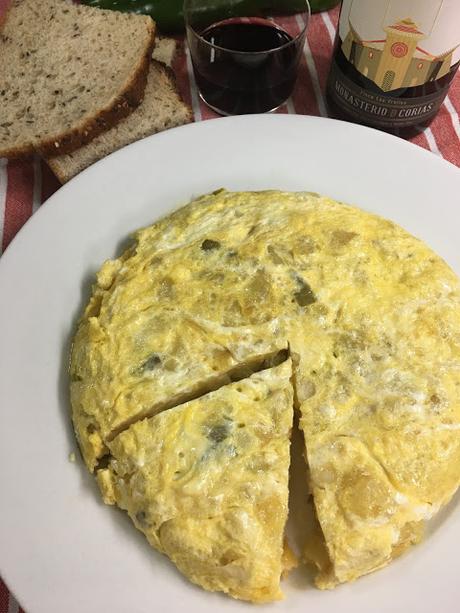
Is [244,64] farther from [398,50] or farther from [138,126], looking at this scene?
[398,50]

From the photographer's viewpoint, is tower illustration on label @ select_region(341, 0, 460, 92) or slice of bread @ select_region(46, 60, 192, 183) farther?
slice of bread @ select_region(46, 60, 192, 183)

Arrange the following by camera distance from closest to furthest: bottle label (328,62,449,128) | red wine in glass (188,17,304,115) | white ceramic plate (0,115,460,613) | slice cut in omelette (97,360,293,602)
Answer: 1. slice cut in omelette (97,360,293,602)
2. white ceramic plate (0,115,460,613)
3. bottle label (328,62,449,128)
4. red wine in glass (188,17,304,115)

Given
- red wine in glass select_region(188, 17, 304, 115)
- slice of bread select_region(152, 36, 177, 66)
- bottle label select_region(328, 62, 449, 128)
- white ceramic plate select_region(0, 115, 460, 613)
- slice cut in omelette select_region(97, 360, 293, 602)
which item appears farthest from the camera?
slice of bread select_region(152, 36, 177, 66)

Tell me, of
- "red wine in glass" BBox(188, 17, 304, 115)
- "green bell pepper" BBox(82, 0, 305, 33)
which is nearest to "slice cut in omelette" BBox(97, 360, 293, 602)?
"red wine in glass" BBox(188, 17, 304, 115)

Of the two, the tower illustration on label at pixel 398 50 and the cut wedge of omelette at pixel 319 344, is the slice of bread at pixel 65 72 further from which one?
the tower illustration on label at pixel 398 50

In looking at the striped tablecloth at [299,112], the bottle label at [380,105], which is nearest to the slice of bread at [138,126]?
the striped tablecloth at [299,112]

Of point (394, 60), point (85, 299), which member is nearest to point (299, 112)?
point (394, 60)

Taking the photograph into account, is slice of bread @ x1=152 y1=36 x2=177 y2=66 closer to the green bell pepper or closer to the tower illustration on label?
the green bell pepper
